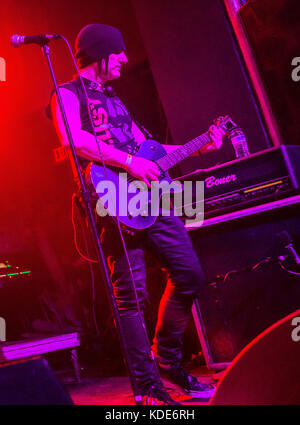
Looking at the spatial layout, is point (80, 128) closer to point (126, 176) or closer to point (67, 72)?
point (126, 176)

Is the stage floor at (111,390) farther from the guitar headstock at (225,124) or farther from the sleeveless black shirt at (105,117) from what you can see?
the guitar headstock at (225,124)

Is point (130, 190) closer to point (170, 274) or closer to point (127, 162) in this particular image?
point (127, 162)

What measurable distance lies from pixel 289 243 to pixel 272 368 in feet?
5.70

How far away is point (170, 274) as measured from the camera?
203cm

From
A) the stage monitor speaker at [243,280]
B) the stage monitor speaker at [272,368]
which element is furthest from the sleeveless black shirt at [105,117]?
the stage monitor speaker at [272,368]

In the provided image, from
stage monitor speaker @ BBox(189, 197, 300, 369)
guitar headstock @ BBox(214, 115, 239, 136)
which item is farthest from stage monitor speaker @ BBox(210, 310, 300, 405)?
guitar headstock @ BBox(214, 115, 239, 136)

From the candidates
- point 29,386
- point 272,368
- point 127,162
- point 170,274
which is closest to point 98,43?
point 127,162

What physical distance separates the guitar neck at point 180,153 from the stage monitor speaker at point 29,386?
1467mm

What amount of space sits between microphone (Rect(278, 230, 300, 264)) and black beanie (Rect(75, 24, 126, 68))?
52.3 inches

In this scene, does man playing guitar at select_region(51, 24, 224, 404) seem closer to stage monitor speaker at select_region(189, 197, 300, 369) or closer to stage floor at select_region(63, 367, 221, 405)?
stage floor at select_region(63, 367, 221, 405)

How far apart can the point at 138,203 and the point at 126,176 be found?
16 cm

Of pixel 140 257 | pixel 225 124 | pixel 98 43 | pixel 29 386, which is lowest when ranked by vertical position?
pixel 29 386

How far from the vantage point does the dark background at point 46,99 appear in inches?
123

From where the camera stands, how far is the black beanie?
86.1 inches
